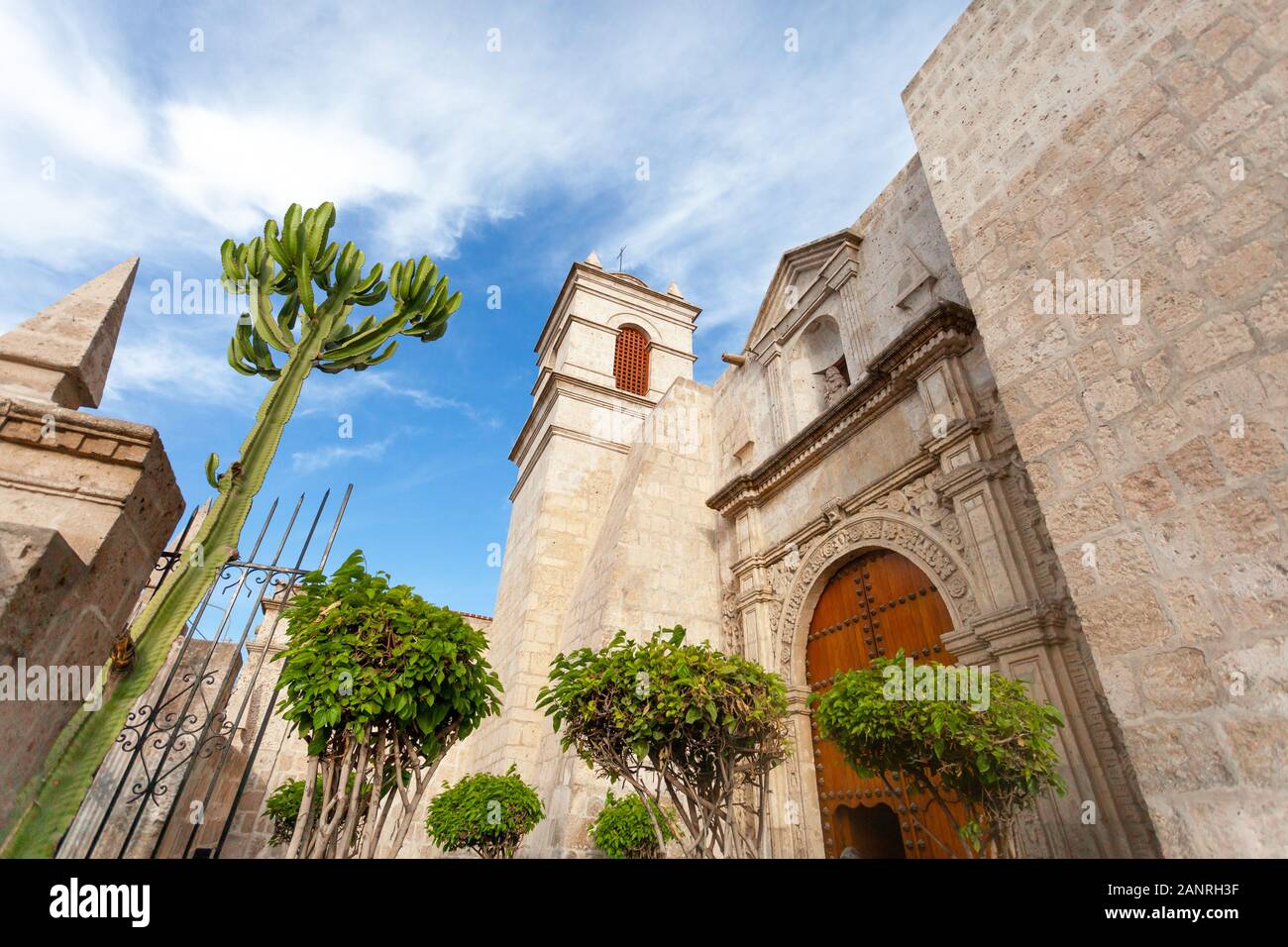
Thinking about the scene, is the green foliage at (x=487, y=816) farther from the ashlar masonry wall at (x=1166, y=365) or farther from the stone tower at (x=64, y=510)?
the ashlar masonry wall at (x=1166, y=365)

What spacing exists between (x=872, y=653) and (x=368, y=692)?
4.72 m

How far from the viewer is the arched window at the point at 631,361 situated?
15.6 meters

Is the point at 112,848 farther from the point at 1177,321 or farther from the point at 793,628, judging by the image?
the point at 1177,321

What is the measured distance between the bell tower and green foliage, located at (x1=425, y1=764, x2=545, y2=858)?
1.52m

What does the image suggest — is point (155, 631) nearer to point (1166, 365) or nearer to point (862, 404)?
point (1166, 365)

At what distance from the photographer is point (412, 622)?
344 centimetres

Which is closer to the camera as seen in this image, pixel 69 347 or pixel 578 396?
pixel 69 347

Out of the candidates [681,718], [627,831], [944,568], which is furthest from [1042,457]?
[627,831]

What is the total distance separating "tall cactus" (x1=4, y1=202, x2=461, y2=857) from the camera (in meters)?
1.56

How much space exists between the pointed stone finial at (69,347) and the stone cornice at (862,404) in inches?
229

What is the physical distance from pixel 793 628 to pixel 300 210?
20.0ft

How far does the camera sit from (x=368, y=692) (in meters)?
3.17

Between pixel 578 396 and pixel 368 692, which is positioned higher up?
pixel 578 396
